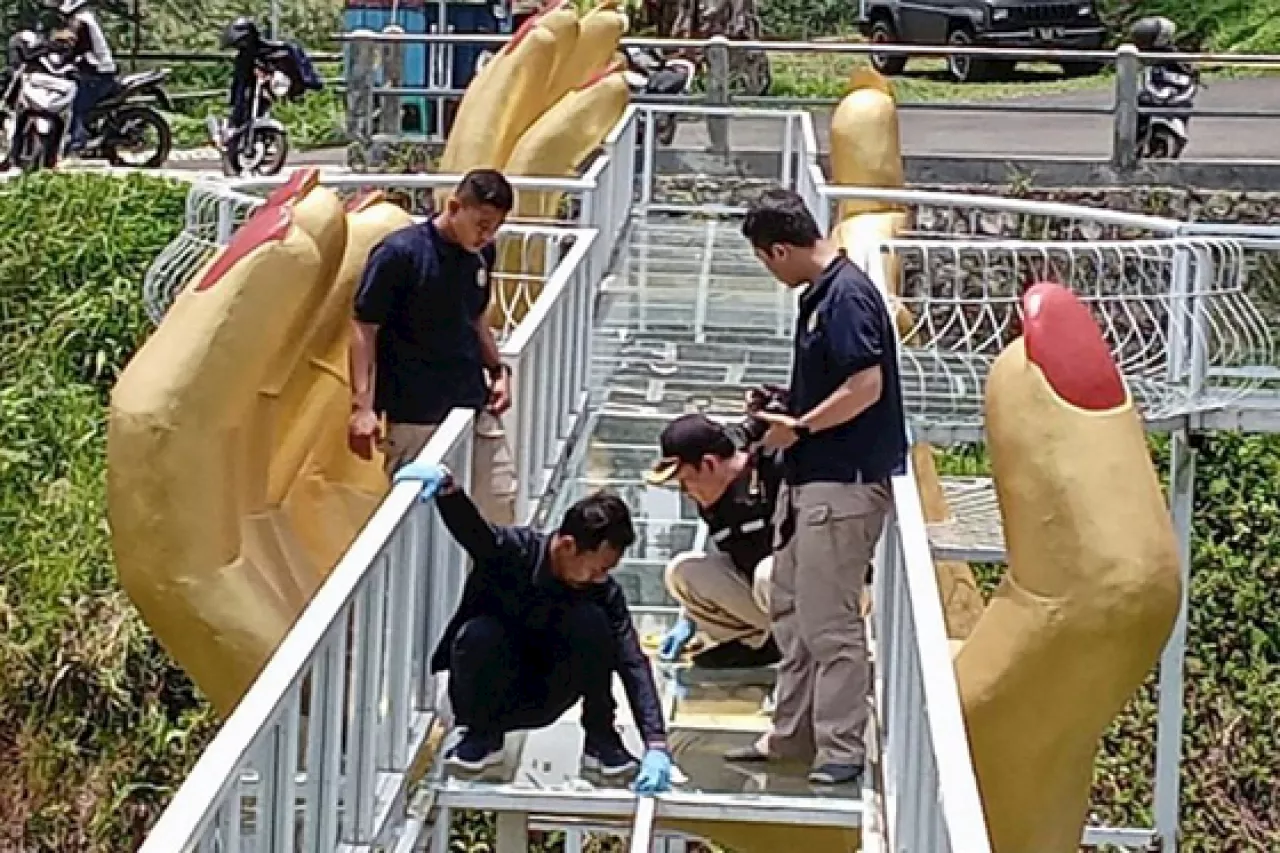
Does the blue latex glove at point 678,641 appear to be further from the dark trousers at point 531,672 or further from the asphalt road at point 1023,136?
the asphalt road at point 1023,136

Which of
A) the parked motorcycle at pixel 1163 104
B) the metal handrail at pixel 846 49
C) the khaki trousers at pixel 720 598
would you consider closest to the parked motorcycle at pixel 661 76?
the metal handrail at pixel 846 49

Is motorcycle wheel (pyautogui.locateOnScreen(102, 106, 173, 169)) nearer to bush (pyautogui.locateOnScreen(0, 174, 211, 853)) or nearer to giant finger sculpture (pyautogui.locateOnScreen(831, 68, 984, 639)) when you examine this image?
bush (pyautogui.locateOnScreen(0, 174, 211, 853))

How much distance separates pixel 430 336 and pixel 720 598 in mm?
1051

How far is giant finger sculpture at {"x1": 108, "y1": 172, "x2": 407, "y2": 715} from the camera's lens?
6.42 m

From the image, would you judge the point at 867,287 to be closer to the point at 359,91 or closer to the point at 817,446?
the point at 817,446

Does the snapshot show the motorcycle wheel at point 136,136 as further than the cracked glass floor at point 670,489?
Yes

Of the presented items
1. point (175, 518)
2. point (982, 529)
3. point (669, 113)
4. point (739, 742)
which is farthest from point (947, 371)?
point (669, 113)

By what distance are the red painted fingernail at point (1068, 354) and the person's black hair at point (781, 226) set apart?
84cm

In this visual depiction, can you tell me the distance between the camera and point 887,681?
236 inches

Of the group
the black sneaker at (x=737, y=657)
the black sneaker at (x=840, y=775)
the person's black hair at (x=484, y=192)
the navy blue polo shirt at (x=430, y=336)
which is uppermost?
the person's black hair at (x=484, y=192)

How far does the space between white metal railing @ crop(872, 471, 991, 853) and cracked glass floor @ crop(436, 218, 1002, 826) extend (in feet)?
1.23

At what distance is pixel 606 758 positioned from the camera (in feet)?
19.8

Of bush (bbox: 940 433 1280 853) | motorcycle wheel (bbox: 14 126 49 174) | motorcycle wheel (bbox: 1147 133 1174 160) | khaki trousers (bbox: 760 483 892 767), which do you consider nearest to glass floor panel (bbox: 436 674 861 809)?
khaki trousers (bbox: 760 483 892 767)

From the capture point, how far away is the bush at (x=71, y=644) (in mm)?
12383
